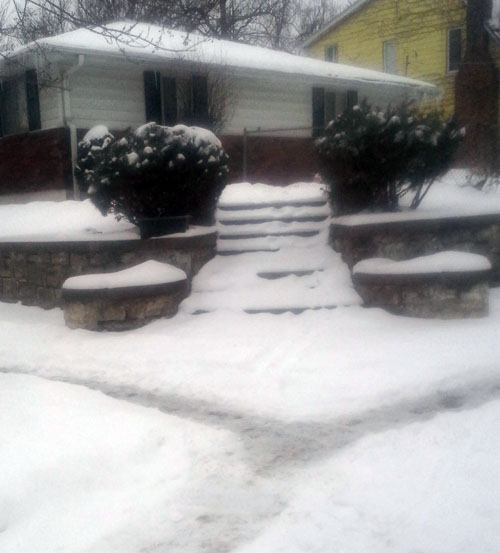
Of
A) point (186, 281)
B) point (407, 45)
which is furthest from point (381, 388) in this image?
point (407, 45)

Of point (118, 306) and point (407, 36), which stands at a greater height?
point (407, 36)

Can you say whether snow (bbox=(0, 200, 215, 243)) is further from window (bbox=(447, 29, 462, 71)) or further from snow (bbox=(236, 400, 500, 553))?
window (bbox=(447, 29, 462, 71))

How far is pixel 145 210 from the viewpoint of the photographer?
7574 mm

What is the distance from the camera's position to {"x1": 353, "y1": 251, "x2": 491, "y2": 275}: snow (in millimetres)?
6457

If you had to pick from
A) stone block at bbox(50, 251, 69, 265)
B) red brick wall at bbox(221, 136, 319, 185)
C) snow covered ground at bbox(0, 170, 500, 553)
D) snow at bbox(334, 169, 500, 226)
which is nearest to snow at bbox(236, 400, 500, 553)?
snow covered ground at bbox(0, 170, 500, 553)

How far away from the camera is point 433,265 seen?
21.4ft

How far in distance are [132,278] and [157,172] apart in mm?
1381

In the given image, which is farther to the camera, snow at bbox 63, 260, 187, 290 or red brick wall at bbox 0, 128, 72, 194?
red brick wall at bbox 0, 128, 72, 194

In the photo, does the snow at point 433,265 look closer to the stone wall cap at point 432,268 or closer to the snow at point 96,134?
the stone wall cap at point 432,268

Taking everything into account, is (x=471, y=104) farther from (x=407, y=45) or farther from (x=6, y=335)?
(x=6, y=335)

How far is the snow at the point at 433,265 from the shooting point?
6457 millimetres

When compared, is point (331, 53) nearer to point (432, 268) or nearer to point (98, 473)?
point (432, 268)

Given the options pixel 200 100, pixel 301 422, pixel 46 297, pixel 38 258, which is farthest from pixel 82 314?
pixel 200 100

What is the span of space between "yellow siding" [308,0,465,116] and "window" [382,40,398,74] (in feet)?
0.51
